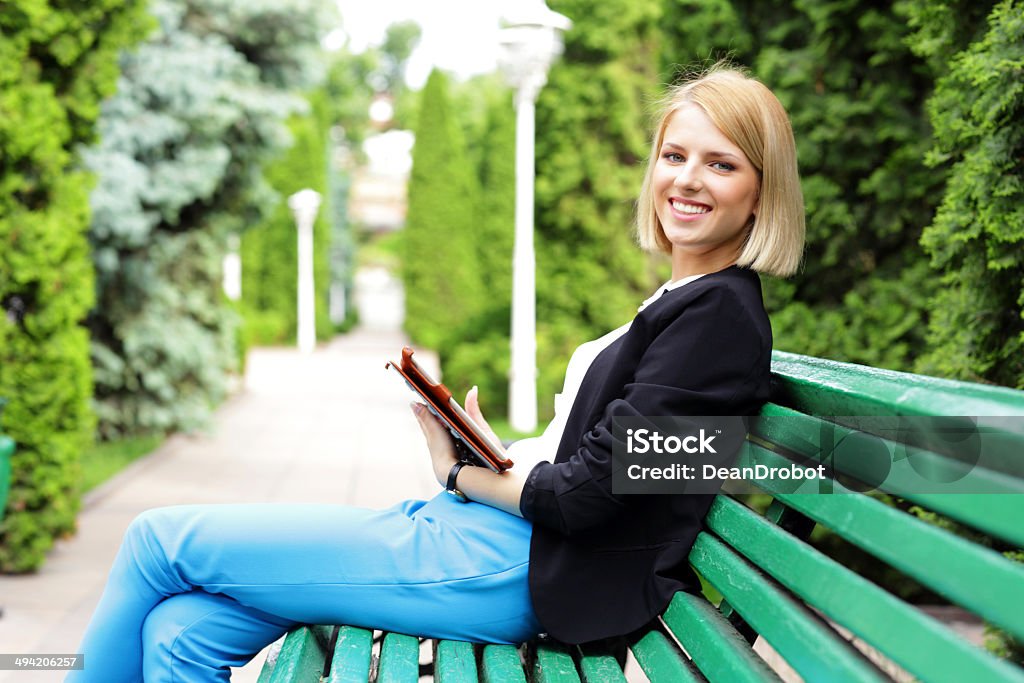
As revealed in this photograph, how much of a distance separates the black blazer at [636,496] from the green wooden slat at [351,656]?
0.34 m

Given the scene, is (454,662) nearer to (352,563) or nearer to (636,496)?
(352,563)

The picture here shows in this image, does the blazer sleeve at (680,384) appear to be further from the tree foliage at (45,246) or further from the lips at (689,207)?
the tree foliage at (45,246)

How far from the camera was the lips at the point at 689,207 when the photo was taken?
2.15 meters

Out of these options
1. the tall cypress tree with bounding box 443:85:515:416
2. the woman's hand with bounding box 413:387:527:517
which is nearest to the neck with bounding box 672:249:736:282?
the woman's hand with bounding box 413:387:527:517

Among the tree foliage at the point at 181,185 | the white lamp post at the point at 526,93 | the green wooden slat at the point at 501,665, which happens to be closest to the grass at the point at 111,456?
the tree foliage at the point at 181,185

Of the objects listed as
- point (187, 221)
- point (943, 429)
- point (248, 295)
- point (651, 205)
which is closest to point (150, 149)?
point (187, 221)

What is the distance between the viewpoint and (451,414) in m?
2.03

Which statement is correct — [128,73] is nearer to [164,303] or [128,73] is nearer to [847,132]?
[164,303]

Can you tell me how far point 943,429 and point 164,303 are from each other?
27.7ft

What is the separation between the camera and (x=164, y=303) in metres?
9.04

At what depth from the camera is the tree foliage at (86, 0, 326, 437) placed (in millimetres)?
7887

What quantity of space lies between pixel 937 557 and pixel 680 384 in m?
0.69

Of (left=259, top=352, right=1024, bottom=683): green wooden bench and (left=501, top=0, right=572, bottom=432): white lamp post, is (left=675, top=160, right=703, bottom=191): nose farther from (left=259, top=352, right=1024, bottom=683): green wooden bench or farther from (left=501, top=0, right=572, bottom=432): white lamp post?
(left=501, top=0, right=572, bottom=432): white lamp post

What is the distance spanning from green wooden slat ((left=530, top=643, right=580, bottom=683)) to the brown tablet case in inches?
14.9
